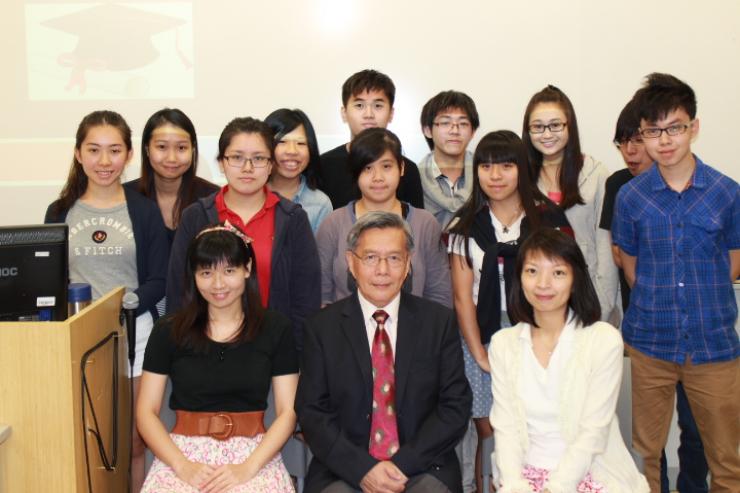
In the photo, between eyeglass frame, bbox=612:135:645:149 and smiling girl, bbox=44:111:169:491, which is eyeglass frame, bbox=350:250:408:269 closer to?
smiling girl, bbox=44:111:169:491

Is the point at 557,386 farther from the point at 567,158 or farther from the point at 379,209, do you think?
the point at 567,158

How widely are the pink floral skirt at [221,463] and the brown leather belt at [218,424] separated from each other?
0.02 m

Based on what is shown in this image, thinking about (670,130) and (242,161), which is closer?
(670,130)

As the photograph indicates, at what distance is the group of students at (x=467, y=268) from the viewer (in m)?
2.18

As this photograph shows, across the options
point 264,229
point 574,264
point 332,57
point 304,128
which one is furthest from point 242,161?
point 332,57

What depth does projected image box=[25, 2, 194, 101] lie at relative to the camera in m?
3.72

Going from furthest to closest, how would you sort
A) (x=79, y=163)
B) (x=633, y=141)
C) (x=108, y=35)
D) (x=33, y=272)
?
(x=108, y=35), (x=633, y=141), (x=79, y=163), (x=33, y=272)

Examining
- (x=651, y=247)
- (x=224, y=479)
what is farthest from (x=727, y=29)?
(x=224, y=479)

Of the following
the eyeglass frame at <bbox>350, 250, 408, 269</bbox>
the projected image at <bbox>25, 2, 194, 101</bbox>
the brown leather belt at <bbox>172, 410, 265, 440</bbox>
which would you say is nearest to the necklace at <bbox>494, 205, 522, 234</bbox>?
the eyeglass frame at <bbox>350, 250, 408, 269</bbox>

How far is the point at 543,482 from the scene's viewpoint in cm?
210

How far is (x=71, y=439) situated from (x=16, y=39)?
2566 mm

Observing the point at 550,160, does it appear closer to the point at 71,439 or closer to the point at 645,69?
the point at 645,69

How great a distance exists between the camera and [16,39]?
3715mm

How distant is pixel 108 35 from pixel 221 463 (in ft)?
7.92
